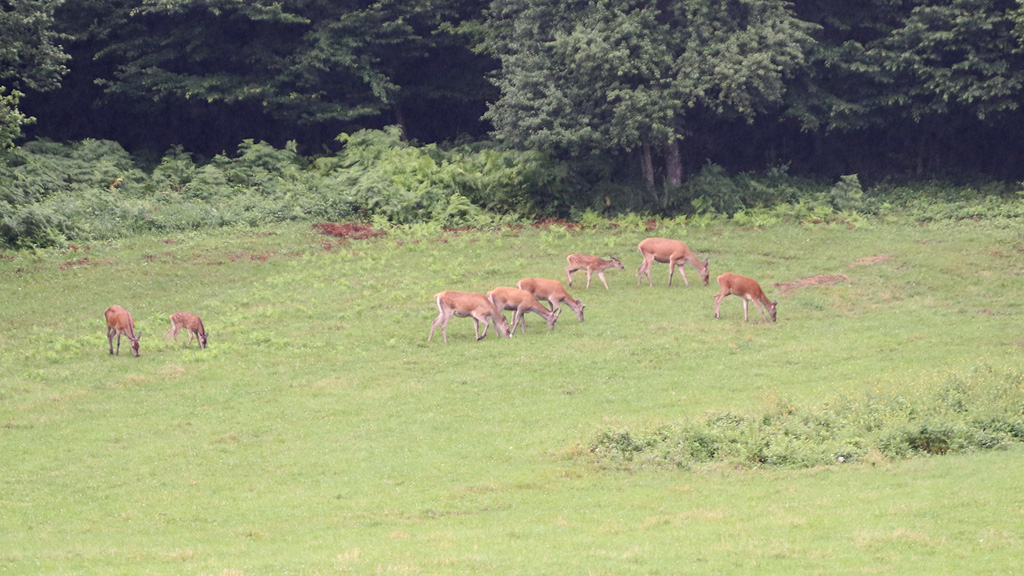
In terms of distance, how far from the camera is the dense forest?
35.7 meters

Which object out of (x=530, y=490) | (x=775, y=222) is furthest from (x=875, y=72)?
(x=530, y=490)

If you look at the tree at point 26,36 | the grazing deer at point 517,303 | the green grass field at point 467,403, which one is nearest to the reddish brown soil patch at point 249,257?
the green grass field at point 467,403

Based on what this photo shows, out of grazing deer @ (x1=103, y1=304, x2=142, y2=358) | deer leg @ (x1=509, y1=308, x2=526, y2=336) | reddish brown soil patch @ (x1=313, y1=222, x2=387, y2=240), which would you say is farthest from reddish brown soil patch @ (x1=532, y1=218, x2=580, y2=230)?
grazing deer @ (x1=103, y1=304, x2=142, y2=358)

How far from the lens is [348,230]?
112 feet

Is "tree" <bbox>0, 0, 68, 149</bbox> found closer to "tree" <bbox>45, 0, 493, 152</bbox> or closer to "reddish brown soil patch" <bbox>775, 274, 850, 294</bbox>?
"tree" <bbox>45, 0, 493, 152</bbox>

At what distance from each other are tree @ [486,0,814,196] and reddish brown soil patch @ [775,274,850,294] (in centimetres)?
871

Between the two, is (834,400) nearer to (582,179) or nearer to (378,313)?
(378,313)

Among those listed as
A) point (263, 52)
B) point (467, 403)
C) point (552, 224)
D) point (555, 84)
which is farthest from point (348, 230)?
point (467, 403)

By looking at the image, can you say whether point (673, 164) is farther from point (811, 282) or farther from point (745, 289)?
point (745, 289)

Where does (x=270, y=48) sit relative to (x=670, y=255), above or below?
above

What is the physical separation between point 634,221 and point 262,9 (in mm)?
17155

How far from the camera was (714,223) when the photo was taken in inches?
1385

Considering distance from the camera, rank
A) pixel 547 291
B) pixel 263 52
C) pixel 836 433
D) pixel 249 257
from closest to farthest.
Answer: pixel 836 433 → pixel 547 291 → pixel 249 257 → pixel 263 52

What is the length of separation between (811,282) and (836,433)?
472 inches
